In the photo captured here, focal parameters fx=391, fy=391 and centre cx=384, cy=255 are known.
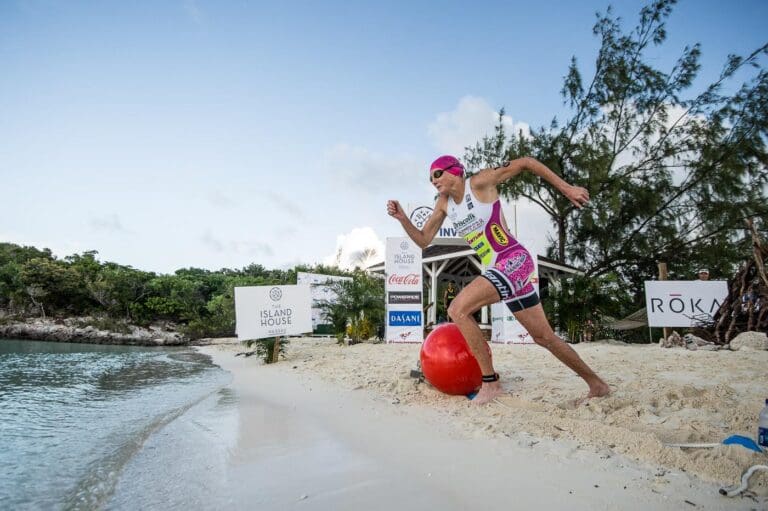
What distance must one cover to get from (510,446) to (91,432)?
3202 mm

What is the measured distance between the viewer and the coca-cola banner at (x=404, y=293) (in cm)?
1207

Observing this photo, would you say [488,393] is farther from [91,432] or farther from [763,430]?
[91,432]

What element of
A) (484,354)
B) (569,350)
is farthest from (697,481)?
(484,354)

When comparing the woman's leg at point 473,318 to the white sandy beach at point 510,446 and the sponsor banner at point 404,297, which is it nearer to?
the white sandy beach at point 510,446

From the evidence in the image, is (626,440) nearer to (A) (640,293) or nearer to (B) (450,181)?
(B) (450,181)

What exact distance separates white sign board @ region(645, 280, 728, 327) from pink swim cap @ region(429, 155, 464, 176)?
774 centimetres

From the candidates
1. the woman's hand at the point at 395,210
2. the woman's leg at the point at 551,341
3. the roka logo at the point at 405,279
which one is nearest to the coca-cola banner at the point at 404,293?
the roka logo at the point at 405,279

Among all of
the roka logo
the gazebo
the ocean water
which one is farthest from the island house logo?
the ocean water

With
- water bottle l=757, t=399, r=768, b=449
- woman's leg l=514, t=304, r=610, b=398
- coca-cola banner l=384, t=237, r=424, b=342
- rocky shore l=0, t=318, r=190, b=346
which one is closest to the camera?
water bottle l=757, t=399, r=768, b=449

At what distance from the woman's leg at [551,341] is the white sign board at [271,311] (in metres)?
5.92

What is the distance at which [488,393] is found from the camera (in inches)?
138

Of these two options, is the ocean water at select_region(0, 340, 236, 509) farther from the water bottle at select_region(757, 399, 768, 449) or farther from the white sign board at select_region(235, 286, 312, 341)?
the water bottle at select_region(757, 399, 768, 449)

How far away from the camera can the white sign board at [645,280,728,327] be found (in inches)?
349

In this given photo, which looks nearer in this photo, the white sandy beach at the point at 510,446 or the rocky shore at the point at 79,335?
the white sandy beach at the point at 510,446
